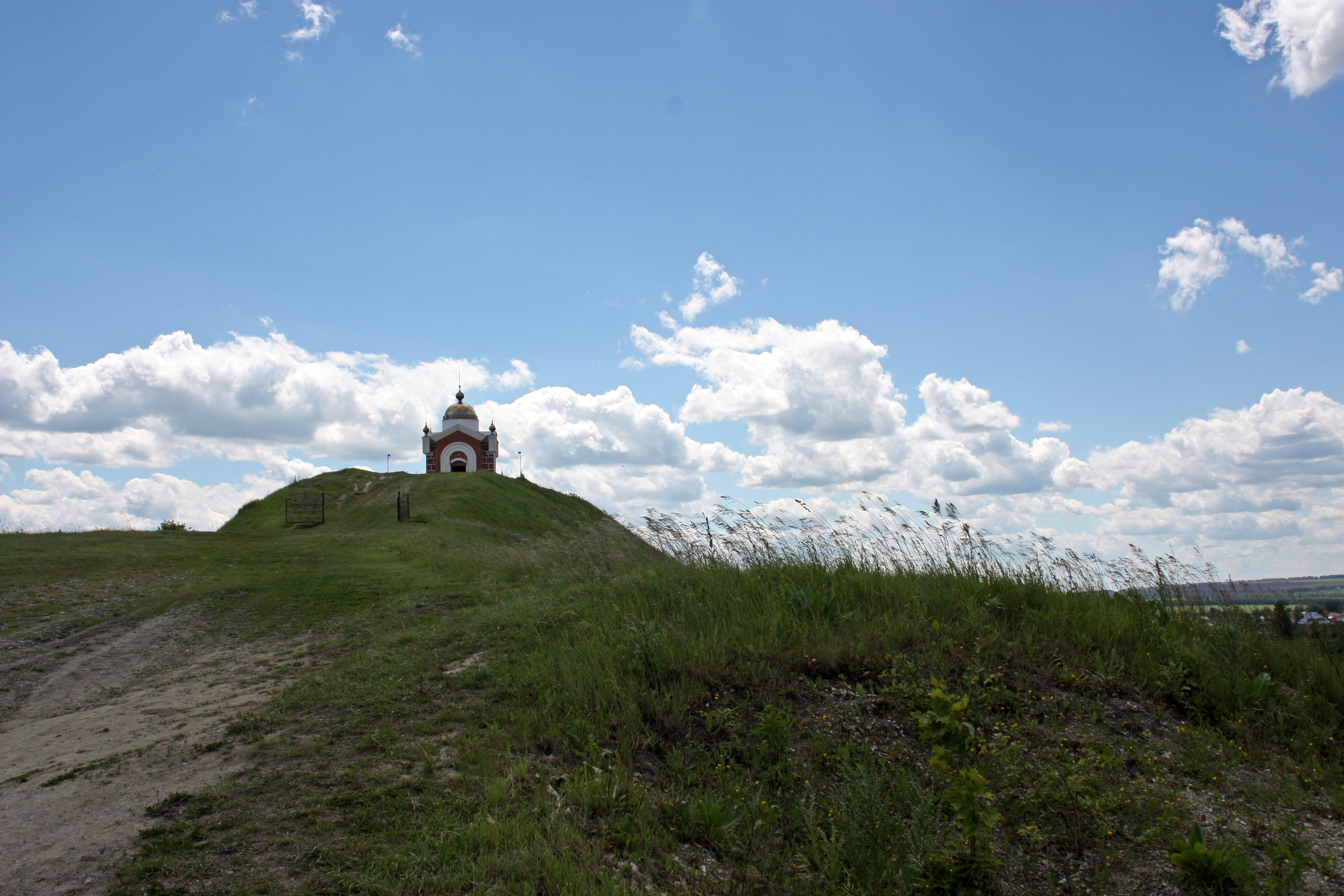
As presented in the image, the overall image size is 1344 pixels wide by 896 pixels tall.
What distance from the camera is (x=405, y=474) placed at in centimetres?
4328

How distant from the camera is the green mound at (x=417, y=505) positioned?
2903 centimetres

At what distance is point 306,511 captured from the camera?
30.2 m

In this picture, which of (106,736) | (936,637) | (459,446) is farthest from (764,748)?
(459,446)

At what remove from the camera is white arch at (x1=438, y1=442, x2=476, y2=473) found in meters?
50.4

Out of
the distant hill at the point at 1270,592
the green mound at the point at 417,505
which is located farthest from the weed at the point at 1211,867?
the green mound at the point at 417,505

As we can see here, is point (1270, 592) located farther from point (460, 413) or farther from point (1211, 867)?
point (460, 413)

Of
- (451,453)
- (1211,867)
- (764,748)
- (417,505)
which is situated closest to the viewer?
(1211,867)

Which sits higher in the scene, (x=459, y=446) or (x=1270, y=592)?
(x=459, y=446)

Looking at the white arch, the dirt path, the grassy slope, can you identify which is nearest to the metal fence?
the white arch

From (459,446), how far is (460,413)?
8.66ft

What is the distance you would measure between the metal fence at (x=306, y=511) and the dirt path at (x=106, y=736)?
20590mm

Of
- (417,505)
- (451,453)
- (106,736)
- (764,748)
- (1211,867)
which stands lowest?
(1211,867)

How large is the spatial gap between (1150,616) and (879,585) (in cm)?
269

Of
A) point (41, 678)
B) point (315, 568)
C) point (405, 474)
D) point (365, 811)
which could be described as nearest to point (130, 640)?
point (41, 678)
